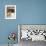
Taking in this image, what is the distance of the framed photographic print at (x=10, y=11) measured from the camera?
12.1 feet

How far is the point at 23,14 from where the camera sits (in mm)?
3697

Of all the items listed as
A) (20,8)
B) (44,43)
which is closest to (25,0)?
(20,8)

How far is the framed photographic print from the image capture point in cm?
369

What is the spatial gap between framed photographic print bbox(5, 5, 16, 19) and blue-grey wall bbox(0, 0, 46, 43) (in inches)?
3.6

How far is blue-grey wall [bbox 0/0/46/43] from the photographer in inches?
145

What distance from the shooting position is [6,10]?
12.1 feet

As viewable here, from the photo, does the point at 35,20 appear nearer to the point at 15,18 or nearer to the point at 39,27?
the point at 39,27

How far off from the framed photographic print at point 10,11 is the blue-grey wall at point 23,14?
92 millimetres

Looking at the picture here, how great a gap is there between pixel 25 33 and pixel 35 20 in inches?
20.4

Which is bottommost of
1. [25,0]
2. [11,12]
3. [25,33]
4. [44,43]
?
[44,43]

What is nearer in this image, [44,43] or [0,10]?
[44,43]

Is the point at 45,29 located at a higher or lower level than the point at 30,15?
lower

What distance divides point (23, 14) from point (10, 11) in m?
0.41

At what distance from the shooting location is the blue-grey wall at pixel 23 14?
3.69 m
